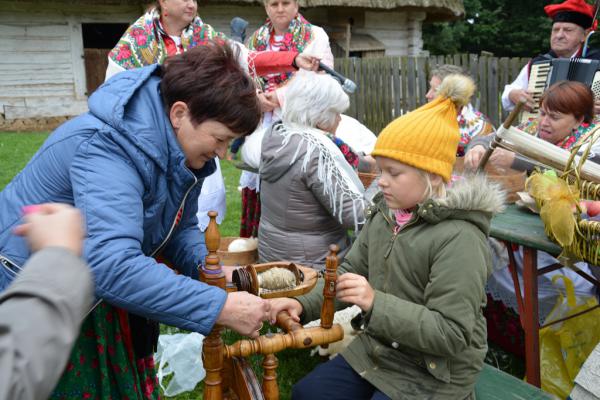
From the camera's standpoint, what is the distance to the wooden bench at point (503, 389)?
7.01 feet

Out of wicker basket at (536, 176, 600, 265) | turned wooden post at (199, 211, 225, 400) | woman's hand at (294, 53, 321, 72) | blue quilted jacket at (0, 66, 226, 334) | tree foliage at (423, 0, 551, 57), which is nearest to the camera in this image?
blue quilted jacket at (0, 66, 226, 334)

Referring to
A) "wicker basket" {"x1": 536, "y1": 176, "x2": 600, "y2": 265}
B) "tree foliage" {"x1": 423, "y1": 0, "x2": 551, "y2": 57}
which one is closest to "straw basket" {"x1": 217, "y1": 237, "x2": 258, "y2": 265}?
"wicker basket" {"x1": 536, "y1": 176, "x2": 600, "y2": 265}

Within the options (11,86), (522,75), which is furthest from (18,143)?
(522,75)

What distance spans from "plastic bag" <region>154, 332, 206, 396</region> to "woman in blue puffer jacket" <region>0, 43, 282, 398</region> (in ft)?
3.55

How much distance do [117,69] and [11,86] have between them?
10.8 metres

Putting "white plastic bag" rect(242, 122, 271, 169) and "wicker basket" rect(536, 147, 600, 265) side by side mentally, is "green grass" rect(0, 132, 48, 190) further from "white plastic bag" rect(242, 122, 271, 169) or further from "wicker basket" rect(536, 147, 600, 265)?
"wicker basket" rect(536, 147, 600, 265)

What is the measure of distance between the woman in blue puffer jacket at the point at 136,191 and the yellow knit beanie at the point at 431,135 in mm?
487

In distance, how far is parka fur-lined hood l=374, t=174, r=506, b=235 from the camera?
74.4 inches

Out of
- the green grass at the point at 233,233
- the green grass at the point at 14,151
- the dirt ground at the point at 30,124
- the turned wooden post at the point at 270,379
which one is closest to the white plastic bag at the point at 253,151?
the green grass at the point at 233,233

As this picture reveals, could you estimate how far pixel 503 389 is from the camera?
219cm

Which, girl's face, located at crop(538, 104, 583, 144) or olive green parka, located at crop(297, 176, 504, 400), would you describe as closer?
olive green parka, located at crop(297, 176, 504, 400)

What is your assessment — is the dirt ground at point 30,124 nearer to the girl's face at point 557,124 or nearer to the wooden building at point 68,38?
the wooden building at point 68,38

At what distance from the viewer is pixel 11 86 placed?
43.4 feet

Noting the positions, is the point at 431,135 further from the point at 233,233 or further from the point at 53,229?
the point at 233,233
